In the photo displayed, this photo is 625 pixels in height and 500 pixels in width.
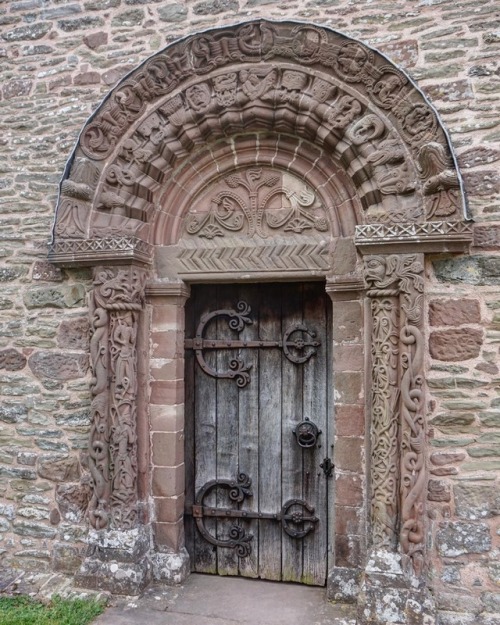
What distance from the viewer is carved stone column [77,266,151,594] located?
13.3ft

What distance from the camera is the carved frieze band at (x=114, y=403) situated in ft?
13.3

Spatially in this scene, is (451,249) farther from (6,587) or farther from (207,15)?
(6,587)

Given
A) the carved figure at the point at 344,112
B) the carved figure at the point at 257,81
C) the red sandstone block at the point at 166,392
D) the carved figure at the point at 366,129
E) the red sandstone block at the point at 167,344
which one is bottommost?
the red sandstone block at the point at 166,392

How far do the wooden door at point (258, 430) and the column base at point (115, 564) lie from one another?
0.55 metres

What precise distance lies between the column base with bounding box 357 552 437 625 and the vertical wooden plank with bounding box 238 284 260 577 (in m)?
1.04

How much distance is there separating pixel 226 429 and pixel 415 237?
2060 mm

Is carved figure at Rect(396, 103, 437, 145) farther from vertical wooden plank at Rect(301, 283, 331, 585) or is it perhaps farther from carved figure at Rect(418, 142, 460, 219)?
vertical wooden plank at Rect(301, 283, 331, 585)

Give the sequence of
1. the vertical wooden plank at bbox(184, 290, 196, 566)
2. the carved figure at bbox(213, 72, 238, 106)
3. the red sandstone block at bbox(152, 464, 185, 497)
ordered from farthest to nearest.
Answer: the vertical wooden plank at bbox(184, 290, 196, 566) → the red sandstone block at bbox(152, 464, 185, 497) → the carved figure at bbox(213, 72, 238, 106)

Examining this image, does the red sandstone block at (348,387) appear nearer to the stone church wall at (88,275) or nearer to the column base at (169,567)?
the stone church wall at (88,275)

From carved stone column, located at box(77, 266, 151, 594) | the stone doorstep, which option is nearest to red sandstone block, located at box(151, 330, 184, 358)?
carved stone column, located at box(77, 266, 151, 594)

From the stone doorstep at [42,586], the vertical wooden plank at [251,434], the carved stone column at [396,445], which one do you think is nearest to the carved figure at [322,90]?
the carved stone column at [396,445]

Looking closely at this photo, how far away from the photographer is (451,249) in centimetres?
355

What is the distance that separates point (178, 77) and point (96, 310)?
5.98 ft

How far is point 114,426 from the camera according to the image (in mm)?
4082
